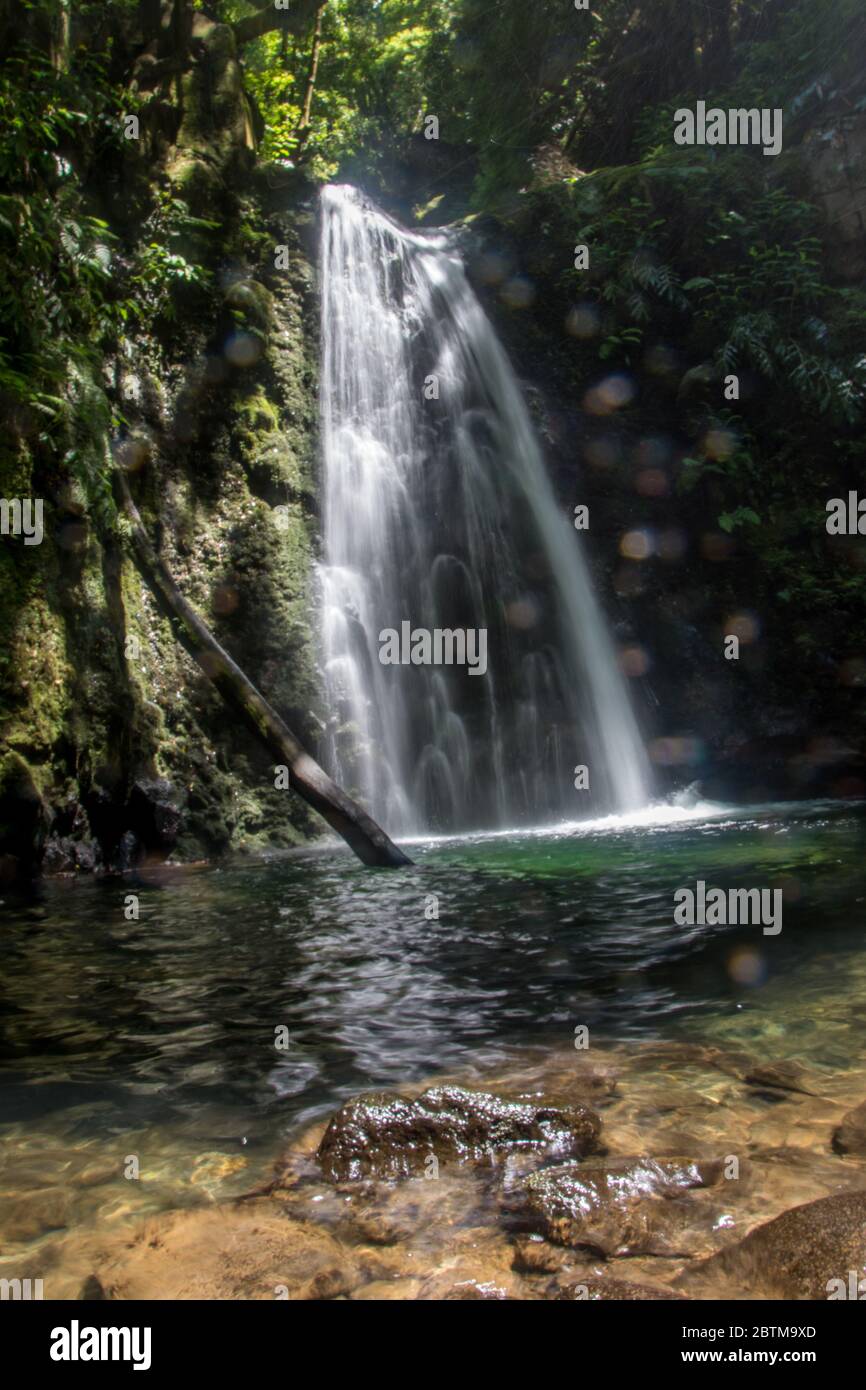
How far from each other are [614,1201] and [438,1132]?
598mm

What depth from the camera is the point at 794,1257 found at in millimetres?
2172

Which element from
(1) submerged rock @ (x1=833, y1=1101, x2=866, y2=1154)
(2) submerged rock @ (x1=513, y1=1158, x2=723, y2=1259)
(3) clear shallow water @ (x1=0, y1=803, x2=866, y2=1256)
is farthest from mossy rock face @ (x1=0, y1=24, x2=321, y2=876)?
(1) submerged rock @ (x1=833, y1=1101, x2=866, y2=1154)

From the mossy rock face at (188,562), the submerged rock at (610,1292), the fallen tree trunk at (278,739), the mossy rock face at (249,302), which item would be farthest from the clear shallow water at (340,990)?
the mossy rock face at (249,302)

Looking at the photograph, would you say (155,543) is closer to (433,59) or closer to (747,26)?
(747,26)

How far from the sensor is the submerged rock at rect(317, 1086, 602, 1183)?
9.18ft

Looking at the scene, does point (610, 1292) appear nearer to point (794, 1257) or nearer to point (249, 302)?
point (794, 1257)

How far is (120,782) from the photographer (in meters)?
9.56

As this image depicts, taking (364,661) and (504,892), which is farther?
(364,661)

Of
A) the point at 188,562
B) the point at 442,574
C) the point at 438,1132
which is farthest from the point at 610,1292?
the point at 442,574

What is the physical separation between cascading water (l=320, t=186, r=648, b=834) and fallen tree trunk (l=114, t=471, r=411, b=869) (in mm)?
2890

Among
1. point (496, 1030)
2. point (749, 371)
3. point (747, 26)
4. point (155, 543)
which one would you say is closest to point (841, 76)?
point (747, 26)

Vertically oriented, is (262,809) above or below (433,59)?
below

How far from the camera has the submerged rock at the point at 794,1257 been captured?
2104 millimetres

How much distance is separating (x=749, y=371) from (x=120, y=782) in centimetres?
1305
